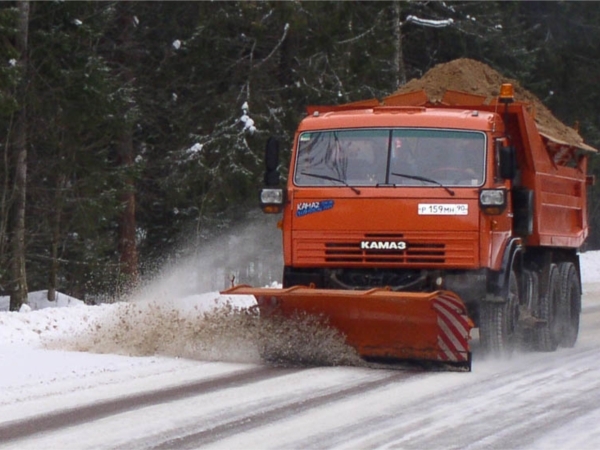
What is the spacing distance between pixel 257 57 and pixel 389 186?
1733 centimetres

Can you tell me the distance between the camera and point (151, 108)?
28.2 metres

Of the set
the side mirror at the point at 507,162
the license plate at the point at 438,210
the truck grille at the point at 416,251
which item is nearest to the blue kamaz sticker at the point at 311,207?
the truck grille at the point at 416,251

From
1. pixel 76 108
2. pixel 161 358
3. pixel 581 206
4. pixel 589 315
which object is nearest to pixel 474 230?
pixel 161 358

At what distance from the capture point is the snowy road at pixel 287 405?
23.3 feet

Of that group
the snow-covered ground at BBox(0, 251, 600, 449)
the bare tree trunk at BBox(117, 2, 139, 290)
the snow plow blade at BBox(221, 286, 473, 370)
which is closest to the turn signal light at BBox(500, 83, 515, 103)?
the snow plow blade at BBox(221, 286, 473, 370)

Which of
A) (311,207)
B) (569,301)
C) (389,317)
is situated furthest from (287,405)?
(569,301)

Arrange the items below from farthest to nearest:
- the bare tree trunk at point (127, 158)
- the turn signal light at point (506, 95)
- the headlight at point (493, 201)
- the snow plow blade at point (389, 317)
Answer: the bare tree trunk at point (127, 158), the turn signal light at point (506, 95), the headlight at point (493, 201), the snow plow blade at point (389, 317)

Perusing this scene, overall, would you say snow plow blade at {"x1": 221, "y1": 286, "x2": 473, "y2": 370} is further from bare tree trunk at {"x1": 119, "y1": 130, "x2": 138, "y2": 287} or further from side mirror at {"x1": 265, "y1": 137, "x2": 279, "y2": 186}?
bare tree trunk at {"x1": 119, "y1": 130, "x2": 138, "y2": 287}

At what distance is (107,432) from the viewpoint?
23.8ft

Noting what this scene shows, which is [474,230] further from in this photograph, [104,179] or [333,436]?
[104,179]

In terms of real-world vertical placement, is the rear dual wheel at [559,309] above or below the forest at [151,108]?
below

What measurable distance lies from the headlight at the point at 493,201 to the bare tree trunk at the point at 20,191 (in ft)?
39.4

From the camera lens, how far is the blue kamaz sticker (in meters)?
10.8

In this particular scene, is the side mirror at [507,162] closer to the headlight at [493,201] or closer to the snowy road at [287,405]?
the headlight at [493,201]
